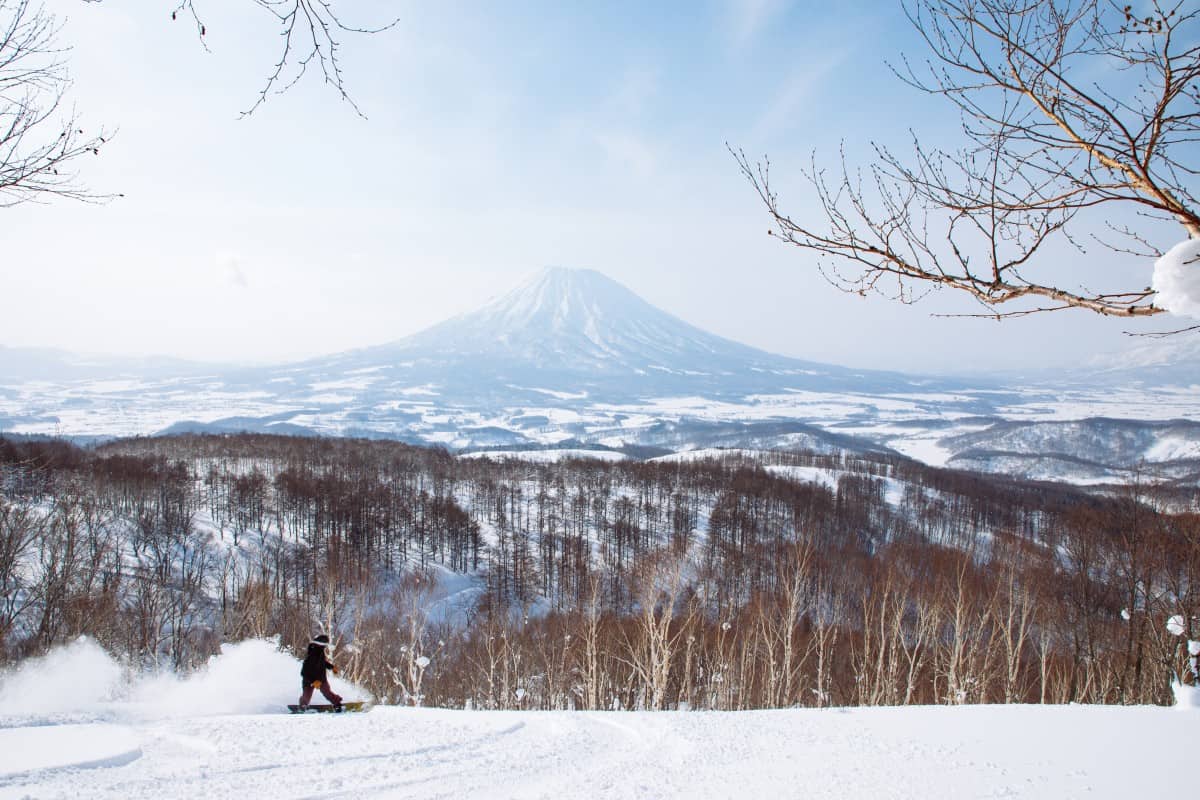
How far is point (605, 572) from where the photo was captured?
50562mm

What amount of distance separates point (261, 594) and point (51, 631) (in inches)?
205

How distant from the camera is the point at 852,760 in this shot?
5.02 m

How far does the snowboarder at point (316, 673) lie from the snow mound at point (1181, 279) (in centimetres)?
803

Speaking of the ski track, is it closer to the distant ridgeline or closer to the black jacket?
the black jacket

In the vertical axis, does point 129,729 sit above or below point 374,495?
above

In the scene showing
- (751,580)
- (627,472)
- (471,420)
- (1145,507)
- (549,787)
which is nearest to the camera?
(549,787)

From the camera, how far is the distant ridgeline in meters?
16.2

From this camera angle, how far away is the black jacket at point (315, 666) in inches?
285

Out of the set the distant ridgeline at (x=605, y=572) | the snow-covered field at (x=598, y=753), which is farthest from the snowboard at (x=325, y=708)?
the distant ridgeline at (x=605, y=572)

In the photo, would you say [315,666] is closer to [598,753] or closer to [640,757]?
[598,753]

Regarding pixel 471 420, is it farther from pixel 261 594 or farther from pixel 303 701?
pixel 303 701

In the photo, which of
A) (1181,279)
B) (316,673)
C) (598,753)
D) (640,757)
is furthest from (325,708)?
(1181,279)

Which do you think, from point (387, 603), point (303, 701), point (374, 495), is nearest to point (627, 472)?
point (374, 495)

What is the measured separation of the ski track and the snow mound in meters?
3.64
